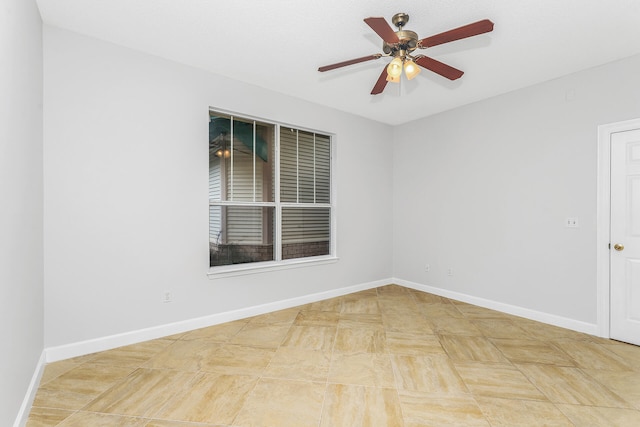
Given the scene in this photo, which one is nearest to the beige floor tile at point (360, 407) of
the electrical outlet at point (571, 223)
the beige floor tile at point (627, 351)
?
the beige floor tile at point (627, 351)

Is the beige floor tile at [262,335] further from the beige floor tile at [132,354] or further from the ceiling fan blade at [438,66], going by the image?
the ceiling fan blade at [438,66]

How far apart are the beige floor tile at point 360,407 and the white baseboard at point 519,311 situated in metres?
2.46

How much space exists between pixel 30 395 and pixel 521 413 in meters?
3.16

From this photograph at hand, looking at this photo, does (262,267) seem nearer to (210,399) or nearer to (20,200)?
(210,399)

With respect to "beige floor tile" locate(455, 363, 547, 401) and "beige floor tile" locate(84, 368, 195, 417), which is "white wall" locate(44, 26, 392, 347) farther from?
"beige floor tile" locate(455, 363, 547, 401)

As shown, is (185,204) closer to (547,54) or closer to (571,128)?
(547,54)

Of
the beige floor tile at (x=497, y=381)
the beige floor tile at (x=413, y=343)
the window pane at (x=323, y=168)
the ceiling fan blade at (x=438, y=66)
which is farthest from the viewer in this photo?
the window pane at (x=323, y=168)

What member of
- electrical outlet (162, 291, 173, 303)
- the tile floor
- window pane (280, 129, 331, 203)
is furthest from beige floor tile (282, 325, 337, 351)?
window pane (280, 129, 331, 203)

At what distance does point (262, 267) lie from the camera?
377cm

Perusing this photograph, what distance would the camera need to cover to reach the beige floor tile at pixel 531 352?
260 centimetres

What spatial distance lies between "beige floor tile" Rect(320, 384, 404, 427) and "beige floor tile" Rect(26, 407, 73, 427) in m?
1.59

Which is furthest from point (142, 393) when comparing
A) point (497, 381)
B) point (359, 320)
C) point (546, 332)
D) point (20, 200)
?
point (546, 332)

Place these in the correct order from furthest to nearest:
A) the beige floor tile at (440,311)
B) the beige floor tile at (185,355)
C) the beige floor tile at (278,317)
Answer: the beige floor tile at (440,311), the beige floor tile at (278,317), the beige floor tile at (185,355)

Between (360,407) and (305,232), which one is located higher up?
(305,232)
